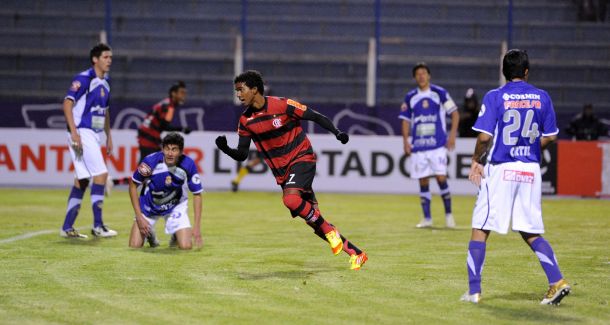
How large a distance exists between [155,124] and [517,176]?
10.9 meters

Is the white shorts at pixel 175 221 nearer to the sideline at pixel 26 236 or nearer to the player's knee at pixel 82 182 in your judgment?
the player's knee at pixel 82 182

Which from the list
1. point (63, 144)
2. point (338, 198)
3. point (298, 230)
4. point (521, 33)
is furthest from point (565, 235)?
point (521, 33)

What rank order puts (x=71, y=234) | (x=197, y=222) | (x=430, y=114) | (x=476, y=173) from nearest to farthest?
1. (x=476, y=173)
2. (x=197, y=222)
3. (x=71, y=234)
4. (x=430, y=114)

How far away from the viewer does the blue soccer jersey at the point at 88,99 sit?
39.3ft

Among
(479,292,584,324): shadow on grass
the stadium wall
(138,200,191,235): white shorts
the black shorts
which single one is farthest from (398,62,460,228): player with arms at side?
(479,292,584,324): shadow on grass

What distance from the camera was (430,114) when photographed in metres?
14.3

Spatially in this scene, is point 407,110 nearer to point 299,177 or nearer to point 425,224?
point 425,224

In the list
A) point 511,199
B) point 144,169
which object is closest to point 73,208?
point 144,169

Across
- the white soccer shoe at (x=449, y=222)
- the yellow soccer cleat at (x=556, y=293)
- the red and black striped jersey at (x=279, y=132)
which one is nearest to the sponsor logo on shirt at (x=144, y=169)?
the red and black striped jersey at (x=279, y=132)

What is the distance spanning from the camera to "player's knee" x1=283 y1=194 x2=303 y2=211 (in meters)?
9.20

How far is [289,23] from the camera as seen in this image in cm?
2744

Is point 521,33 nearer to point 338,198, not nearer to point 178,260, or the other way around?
point 338,198

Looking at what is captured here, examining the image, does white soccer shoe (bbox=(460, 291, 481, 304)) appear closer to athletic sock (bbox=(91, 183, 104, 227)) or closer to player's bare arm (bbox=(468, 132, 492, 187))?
player's bare arm (bbox=(468, 132, 492, 187))

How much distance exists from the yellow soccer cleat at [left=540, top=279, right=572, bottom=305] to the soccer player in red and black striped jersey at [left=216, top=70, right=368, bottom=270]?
7.14 feet
